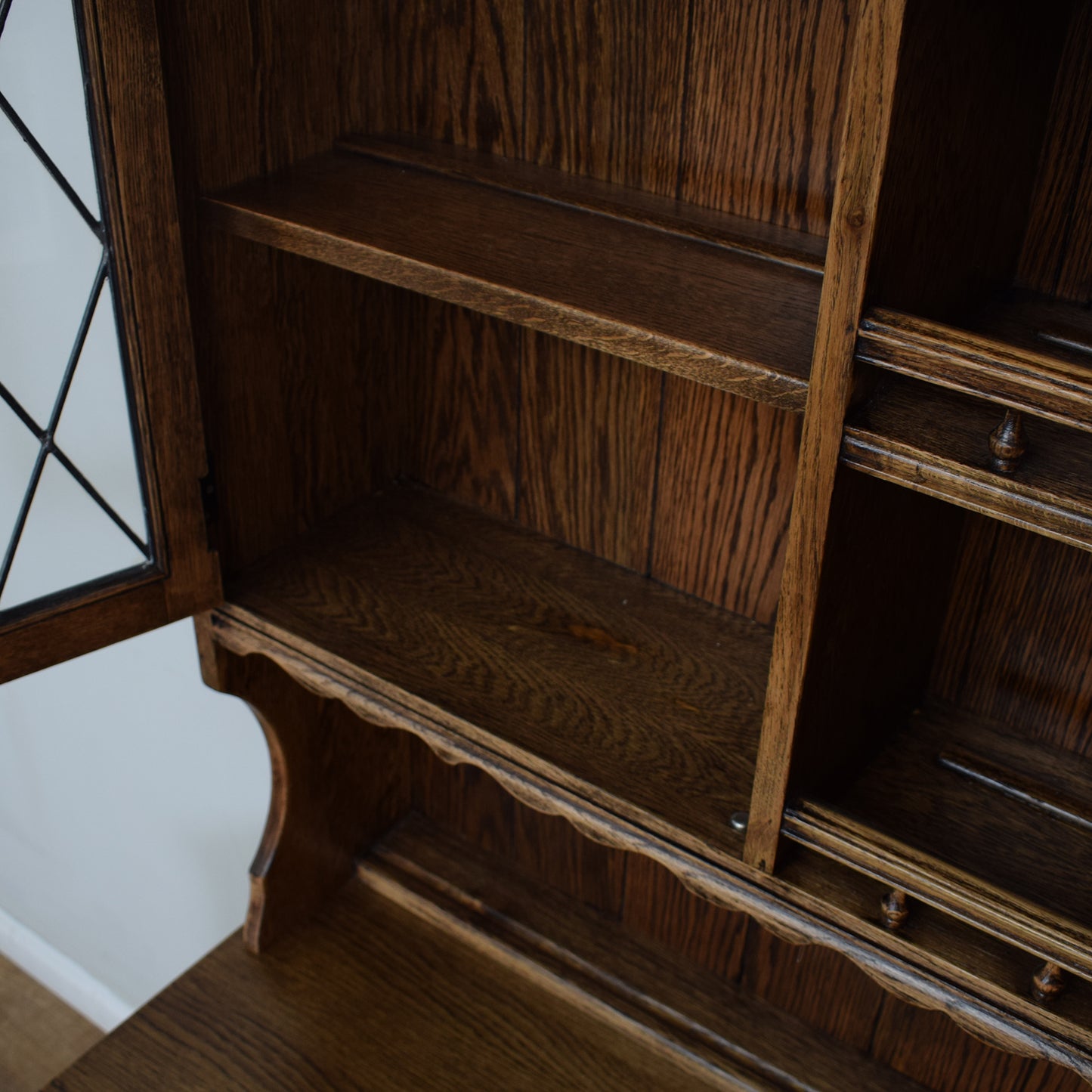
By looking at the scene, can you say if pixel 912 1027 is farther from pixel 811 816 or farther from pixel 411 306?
pixel 411 306

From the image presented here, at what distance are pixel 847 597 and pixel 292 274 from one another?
62cm

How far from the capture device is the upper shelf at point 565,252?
0.79 metres

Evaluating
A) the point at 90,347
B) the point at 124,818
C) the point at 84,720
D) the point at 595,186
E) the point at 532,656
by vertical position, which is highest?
the point at 595,186

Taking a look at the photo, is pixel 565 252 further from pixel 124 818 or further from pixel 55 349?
pixel 124 818

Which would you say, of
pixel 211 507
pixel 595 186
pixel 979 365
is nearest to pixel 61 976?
pixel 211 507

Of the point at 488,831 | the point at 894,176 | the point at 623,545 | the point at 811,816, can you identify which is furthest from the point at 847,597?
the point at 488,831

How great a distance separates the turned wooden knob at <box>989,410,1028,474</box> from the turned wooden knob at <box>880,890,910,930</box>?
0.31 metres

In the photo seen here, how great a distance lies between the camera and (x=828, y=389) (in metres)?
0.71

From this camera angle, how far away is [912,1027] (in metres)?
1.22

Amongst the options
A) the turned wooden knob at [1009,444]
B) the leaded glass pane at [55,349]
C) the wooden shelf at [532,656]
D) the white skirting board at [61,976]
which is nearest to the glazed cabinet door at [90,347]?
the leaded glass pane at [55,349]

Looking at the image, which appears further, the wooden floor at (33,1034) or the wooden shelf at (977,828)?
the wooden floor at (33,1034)

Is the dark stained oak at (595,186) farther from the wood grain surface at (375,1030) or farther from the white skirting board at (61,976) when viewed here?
the white skirting board at (61,976)

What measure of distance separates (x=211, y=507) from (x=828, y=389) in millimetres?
619

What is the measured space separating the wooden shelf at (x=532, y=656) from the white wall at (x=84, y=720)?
0.70 ft
